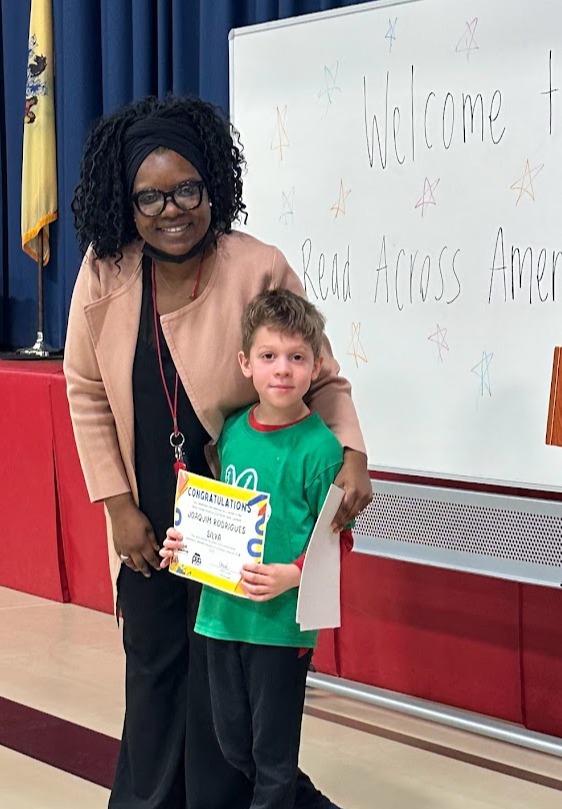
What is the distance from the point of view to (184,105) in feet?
6.91

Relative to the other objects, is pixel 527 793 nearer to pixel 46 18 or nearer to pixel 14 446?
pixel 14 446

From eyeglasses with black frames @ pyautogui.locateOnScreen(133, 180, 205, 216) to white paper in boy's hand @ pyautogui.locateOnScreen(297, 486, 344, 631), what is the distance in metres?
0.49

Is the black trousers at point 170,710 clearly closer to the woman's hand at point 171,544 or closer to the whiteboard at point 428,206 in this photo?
the woman's hand at point 171,544

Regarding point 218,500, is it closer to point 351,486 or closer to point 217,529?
point 217,529

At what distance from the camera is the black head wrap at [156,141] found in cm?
205

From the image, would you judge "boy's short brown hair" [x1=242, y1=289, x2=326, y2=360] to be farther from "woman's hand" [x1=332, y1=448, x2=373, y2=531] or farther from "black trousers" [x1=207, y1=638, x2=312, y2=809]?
"black trousers" [x1=207, y1=638, x2=312, y2=809]

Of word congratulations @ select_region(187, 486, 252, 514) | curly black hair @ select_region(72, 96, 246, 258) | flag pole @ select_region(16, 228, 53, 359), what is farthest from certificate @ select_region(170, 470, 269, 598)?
flag pole @ select_region(16, 228, 53, 359)

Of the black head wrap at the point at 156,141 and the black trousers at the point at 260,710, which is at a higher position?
the black head wrap at the point at 156,141

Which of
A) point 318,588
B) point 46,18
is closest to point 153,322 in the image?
point 318,588

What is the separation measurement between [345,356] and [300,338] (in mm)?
1030

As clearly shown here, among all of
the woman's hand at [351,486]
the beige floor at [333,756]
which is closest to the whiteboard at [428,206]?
the beige floor at [333,756]

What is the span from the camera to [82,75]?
462 centimetres

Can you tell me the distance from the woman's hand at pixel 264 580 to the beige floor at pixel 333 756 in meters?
0.80

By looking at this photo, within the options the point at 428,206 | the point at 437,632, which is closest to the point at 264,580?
the point at 428,206
